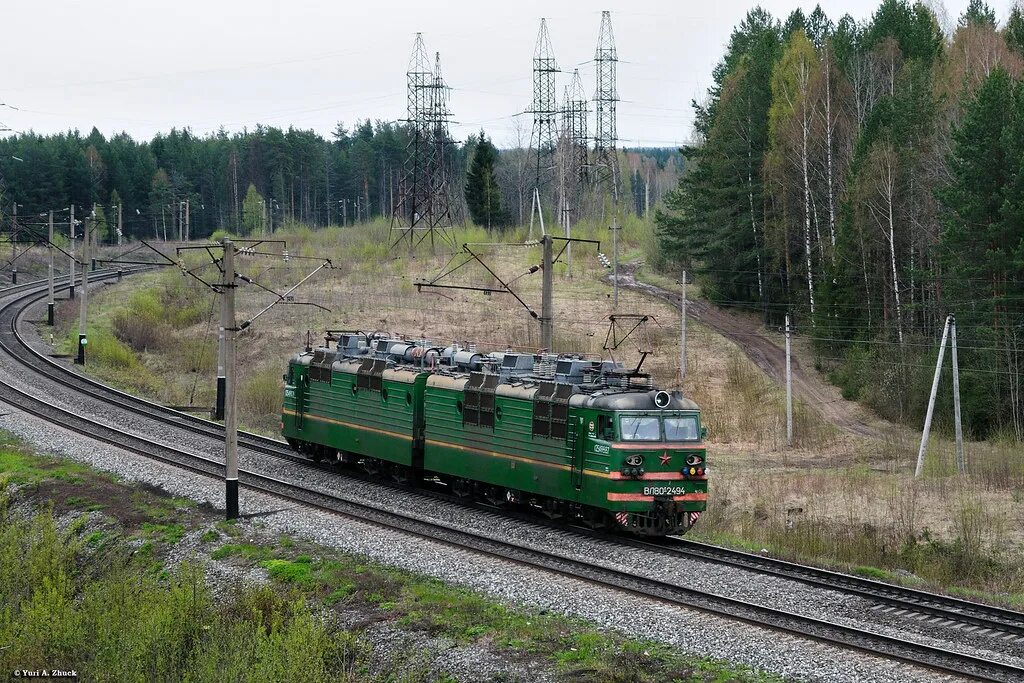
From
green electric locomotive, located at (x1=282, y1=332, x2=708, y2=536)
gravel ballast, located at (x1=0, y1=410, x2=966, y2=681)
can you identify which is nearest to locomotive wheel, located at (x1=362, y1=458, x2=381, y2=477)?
green electric locomotive, located at (x1=282, y1=332, x2=708, y2=536)

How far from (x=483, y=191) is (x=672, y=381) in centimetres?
4571

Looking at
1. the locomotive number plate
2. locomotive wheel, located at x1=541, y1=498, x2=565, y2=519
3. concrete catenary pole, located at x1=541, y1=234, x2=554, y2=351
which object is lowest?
locomotive wheel, located at x1=541, y1=498, x2=565, y2=519

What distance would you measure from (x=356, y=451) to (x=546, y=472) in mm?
8524

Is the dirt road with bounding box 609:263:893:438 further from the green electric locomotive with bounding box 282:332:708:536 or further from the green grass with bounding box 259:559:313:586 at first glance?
the green grass with bounding box 259:559:313:586

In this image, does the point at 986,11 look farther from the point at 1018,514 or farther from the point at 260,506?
the point at 260,506

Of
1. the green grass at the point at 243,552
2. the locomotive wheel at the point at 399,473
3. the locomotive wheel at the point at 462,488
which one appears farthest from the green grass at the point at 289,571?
the locomotive wheel at the point at 399,473

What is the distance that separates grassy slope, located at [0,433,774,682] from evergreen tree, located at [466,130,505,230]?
225ft

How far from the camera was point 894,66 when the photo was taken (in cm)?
5538

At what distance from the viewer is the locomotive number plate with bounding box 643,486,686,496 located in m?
21.7

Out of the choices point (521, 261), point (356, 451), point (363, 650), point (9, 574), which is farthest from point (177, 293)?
point (363, 650)

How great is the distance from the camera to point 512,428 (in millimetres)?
24672

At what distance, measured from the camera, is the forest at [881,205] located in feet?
122

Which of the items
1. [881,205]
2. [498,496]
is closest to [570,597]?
[498,496]

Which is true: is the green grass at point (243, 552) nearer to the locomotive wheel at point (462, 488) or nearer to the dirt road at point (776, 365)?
the locomotive wheel at point (462, 488)
